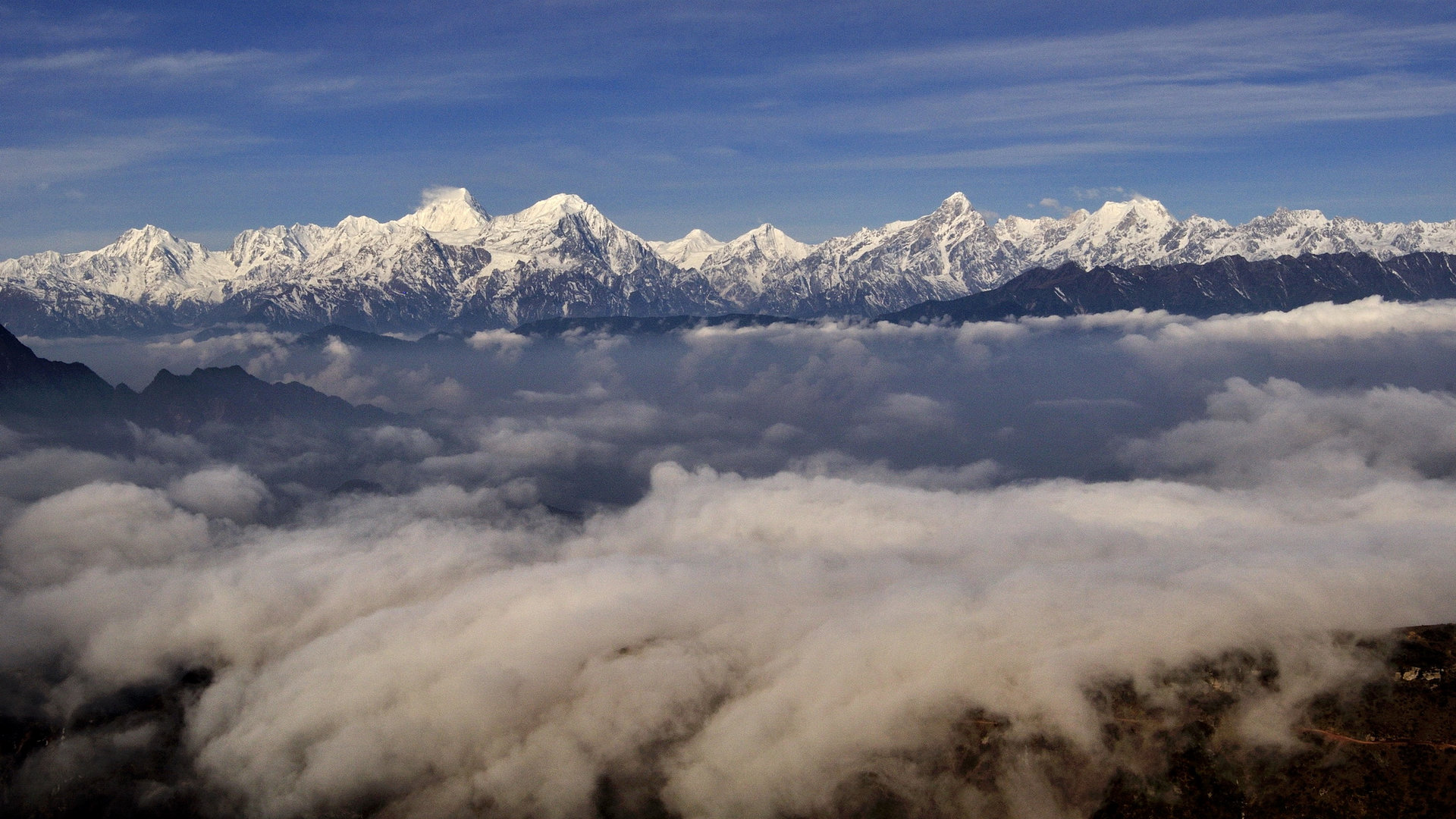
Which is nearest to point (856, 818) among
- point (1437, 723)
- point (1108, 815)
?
point (1108, 815)

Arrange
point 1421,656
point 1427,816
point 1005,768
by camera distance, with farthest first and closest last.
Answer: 1. point 1005,768
2. point 1421,656
3. point 1427,816

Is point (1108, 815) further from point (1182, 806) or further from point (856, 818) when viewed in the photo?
point (856, 818)

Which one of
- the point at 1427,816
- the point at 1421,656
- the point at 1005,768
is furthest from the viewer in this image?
the point at 1005,768

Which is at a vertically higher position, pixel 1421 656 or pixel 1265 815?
pixel 1421 656

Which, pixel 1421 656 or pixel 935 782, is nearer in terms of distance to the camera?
pixel 1421 656

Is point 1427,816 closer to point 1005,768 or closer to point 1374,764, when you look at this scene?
point 1374,764

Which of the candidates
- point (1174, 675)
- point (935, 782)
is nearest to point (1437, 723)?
point (1174, 675)

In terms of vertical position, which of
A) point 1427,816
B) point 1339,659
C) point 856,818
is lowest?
point 856,818

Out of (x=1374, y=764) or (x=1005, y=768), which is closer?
(x=1374, y=764)

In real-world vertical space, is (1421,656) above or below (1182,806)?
above
